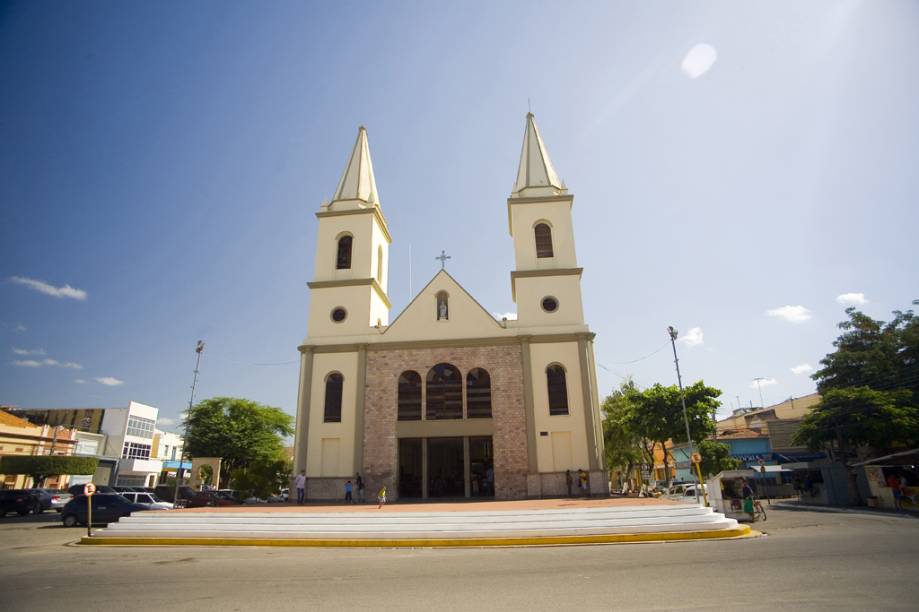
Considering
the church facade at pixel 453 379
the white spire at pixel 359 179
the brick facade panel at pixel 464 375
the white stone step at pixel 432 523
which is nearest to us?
the white stone step at pixel 432 523

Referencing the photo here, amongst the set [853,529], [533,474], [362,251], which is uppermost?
[362,251]

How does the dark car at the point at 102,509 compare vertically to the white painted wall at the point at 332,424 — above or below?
below

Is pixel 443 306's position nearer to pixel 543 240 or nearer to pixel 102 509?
pixel 543 240

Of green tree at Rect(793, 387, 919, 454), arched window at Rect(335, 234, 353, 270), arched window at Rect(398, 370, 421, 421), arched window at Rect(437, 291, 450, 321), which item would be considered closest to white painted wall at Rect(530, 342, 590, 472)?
arched window at Rect(437, 291, 450, 321)

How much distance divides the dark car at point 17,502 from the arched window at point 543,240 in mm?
30144

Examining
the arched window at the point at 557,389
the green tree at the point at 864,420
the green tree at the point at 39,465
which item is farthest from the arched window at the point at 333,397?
the green tree at the point at 864,420

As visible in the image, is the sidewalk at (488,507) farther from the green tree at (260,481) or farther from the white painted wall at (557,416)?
the green tree at (260,481)

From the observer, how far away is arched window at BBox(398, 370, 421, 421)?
976 inches

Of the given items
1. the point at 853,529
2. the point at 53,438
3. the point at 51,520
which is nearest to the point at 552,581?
the point at 853,529

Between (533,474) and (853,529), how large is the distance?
11.6m

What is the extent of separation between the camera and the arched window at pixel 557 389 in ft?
79.6

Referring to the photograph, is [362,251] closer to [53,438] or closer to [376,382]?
[376,382]

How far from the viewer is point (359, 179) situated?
30.6m

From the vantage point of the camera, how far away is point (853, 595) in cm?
693
